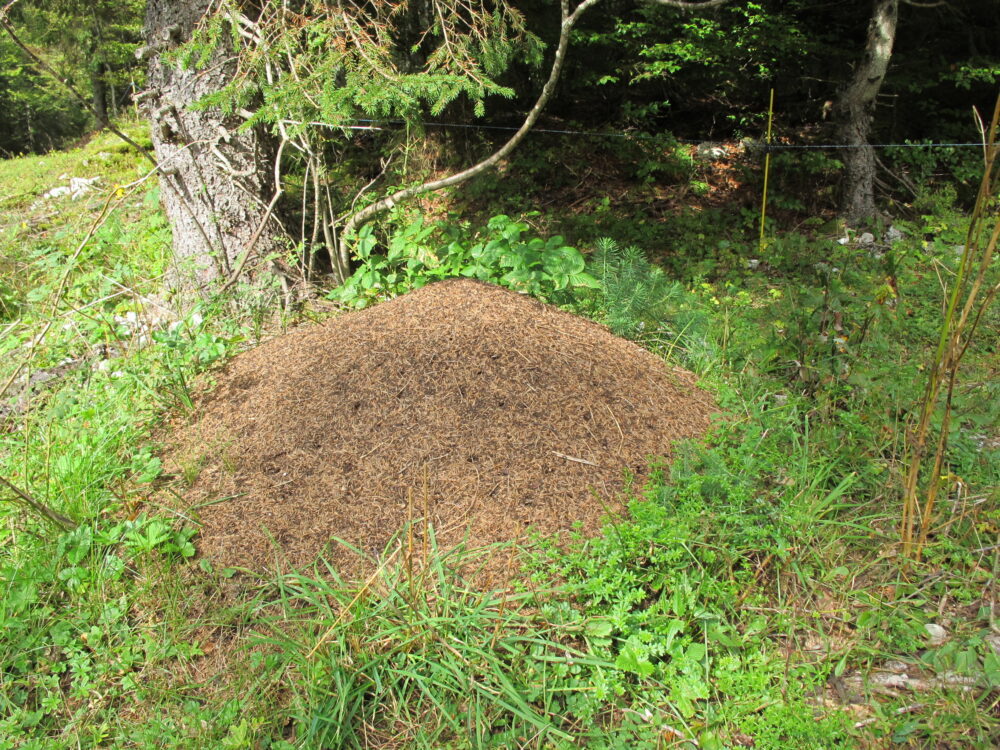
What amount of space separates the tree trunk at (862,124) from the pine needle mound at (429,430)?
127 inches

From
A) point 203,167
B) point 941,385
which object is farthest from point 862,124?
point 203,167

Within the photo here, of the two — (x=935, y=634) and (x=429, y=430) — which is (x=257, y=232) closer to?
(x=429, y=430)

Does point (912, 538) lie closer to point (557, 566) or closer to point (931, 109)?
point (557, 566)

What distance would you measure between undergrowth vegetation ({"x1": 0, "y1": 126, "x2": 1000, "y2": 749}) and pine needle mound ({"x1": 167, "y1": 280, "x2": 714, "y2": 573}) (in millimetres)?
112

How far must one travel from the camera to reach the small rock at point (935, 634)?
190 centimetres

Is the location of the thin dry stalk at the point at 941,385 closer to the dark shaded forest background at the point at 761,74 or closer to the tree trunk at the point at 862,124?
the tree trunk at the point at 862,124

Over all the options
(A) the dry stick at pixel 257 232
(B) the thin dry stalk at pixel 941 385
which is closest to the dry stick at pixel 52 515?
(A) the dry stick at pixel 257 232

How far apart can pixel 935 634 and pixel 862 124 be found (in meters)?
4.47

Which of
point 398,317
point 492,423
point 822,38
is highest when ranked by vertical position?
point 822,38

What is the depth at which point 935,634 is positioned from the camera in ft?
6.32

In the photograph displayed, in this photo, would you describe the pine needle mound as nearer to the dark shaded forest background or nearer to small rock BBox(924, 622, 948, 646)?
small rock BBox(924, 622, 948, 646)

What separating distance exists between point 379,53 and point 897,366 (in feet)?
8.64

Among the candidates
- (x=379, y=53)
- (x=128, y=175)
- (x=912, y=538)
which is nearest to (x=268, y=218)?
(x=379, y=53)

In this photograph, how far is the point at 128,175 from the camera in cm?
734
